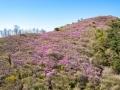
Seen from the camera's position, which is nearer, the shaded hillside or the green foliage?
the shaded hillside

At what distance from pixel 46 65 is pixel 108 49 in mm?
7429

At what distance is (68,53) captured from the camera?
29500 millimetres

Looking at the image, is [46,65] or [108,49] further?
[108,49]

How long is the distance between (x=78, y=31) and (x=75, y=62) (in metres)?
15.9

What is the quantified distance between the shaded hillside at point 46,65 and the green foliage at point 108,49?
1048 mm

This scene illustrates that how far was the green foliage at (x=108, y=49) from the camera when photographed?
25723 millimetres

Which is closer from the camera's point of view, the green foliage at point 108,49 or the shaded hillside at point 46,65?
the shaded hillside at point 46,65

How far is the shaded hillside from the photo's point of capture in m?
21.5

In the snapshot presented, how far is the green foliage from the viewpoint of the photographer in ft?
84.4

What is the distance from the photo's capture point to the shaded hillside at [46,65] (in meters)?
21.5

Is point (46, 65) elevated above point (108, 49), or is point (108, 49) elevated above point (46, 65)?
point (108, 49)

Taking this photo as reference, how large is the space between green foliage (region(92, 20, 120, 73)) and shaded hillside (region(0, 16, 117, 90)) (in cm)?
105

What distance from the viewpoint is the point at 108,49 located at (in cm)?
2777

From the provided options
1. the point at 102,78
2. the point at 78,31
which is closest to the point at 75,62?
the point at 102,78
